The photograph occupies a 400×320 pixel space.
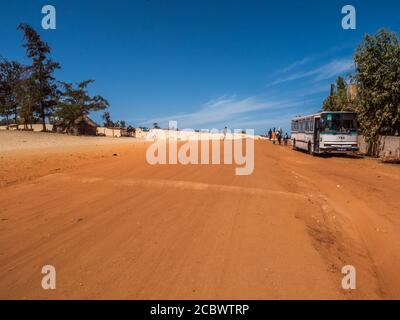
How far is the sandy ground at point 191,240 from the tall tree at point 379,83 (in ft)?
45.2

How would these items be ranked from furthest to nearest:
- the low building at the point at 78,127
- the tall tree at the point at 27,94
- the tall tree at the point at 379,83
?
1. the low building at the point at 78,127
2. the tall tree at the point at 27,94
3. the tall tree at the point at 379,83

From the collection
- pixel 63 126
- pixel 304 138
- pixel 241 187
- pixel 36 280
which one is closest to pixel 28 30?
pixel 63 126

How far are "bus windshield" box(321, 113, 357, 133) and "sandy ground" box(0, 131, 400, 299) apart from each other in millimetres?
14194

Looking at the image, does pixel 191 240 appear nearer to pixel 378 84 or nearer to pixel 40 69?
pixel 378 84

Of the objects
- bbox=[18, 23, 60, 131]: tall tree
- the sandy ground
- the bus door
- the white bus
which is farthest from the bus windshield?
bbox=[18, 23, 60, 131]: tall tree

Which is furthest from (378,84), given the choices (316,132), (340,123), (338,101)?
(338,101)

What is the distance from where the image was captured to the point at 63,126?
53.8 m

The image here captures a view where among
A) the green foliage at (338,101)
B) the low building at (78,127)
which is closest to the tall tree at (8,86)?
the low building at (78,127)

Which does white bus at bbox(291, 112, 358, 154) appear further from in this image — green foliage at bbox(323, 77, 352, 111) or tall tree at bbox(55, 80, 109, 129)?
tall tree at bbox(55, 80, 109, 129)

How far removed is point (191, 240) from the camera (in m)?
5.59

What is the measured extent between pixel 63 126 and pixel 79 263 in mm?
53893

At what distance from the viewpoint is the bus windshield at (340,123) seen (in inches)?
925

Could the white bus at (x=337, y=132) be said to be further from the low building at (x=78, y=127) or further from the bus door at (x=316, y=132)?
the low building at (x=78, y=127)
